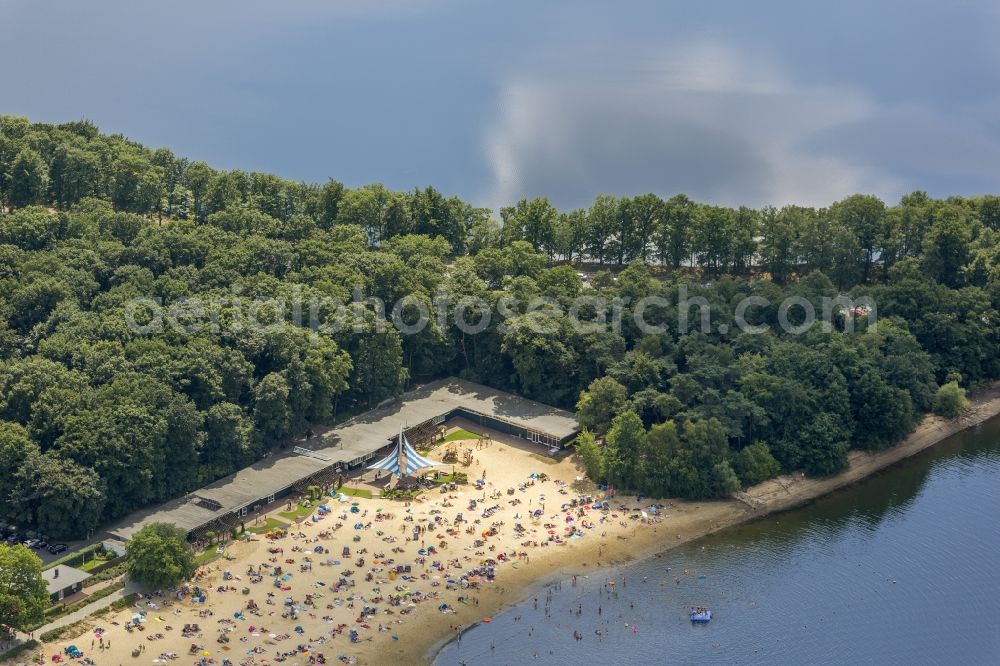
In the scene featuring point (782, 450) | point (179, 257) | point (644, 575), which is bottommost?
point (644, 575)

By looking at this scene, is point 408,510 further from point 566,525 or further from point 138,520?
point 138,520

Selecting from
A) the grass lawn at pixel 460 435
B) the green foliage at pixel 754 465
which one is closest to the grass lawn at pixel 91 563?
the grass lawn at pixel 460 435

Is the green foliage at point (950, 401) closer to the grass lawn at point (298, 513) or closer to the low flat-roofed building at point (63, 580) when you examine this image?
the grass lawn at point (298, 513)

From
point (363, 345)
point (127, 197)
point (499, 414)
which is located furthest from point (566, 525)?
point (127, 197)

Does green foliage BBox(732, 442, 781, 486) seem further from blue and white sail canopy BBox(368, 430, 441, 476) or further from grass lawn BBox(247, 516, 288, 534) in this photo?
grass lawn BBox(247, 516, 288, 534)

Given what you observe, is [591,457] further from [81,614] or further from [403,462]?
[81,614]

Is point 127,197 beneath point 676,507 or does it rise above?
above
